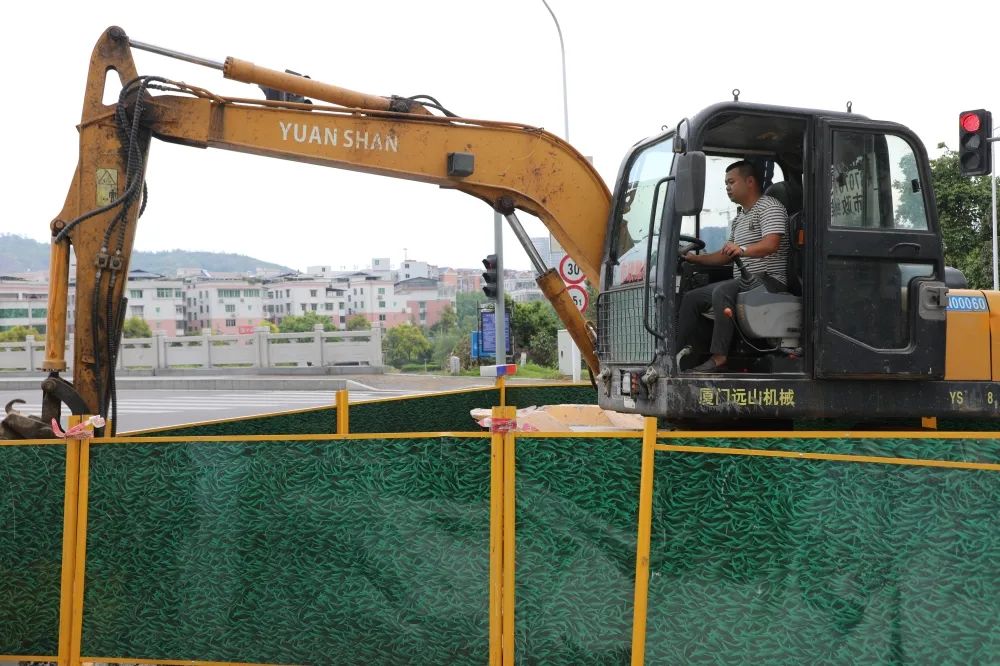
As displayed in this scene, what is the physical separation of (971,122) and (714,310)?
8.13m

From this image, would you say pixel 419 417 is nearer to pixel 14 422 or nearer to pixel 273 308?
pixel 14 422

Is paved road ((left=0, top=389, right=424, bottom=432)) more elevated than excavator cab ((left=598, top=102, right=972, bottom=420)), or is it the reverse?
excavator cab ((left=598, top=102, right=972, bottom=420))

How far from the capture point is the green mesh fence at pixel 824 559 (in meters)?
4.41

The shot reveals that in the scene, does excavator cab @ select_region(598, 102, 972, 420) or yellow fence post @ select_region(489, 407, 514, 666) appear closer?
yellow fence post @ select_region(489, 407, 514, 666)

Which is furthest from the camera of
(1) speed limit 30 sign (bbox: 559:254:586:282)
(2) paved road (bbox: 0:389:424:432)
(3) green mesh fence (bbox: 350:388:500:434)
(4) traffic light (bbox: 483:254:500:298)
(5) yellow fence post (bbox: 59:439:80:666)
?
(2) paved road (bbox: 0:389:424:432)

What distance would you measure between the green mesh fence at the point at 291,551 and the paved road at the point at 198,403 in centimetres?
1529

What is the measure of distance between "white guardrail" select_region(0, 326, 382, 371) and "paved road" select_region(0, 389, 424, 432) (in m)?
4.75

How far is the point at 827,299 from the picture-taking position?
6.20 metres

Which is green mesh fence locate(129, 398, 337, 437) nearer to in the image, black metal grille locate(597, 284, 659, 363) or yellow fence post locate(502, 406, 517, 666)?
black metal grille locate(597, 284, 659, 363)

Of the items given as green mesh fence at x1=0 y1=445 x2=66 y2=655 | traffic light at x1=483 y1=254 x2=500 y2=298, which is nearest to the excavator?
green mesh fence at x1=0 y1=445 x2=66 y2=655

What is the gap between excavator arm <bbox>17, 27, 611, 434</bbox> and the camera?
6.79 m

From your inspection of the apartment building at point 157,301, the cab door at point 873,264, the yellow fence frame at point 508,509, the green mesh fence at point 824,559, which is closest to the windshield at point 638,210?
the cab door at point 873,264

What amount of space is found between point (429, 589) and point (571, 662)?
78 centimetres

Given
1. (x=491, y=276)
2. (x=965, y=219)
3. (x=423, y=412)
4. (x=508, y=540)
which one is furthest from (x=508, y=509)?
(x=965, y=219)
